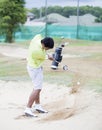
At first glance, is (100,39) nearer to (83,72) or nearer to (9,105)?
(83,72)

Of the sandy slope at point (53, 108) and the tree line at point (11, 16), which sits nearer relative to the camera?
the sandy slope at point (53, 108)

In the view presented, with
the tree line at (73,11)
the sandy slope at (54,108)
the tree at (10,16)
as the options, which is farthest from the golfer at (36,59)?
the tree line at (73,11)

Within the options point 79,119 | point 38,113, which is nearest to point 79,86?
point 38,113

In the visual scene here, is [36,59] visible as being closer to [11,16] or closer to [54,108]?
[54,108]

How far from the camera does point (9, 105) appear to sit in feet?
35.8

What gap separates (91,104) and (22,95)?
2396 millimetres

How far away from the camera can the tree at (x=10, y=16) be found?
38781mm

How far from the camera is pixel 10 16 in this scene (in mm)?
38906

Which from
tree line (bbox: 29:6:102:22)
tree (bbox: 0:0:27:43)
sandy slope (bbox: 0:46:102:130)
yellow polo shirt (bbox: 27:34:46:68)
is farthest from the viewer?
tree line (bbox: 29:6:102:22)

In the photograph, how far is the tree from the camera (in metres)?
38.8

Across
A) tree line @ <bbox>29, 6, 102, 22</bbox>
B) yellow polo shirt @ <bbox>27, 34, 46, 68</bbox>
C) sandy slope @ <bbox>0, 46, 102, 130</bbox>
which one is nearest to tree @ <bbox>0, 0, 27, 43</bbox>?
tree line @ <bbox>29, 6, 102, 22</bbox>

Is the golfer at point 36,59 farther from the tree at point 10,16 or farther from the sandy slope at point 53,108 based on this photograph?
the tree at point 10,16

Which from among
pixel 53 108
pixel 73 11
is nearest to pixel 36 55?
pixel 53 108

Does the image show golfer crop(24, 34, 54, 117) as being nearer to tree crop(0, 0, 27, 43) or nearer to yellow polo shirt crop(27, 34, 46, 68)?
yellow polo shirt crop(27, 34, 46, 68)
